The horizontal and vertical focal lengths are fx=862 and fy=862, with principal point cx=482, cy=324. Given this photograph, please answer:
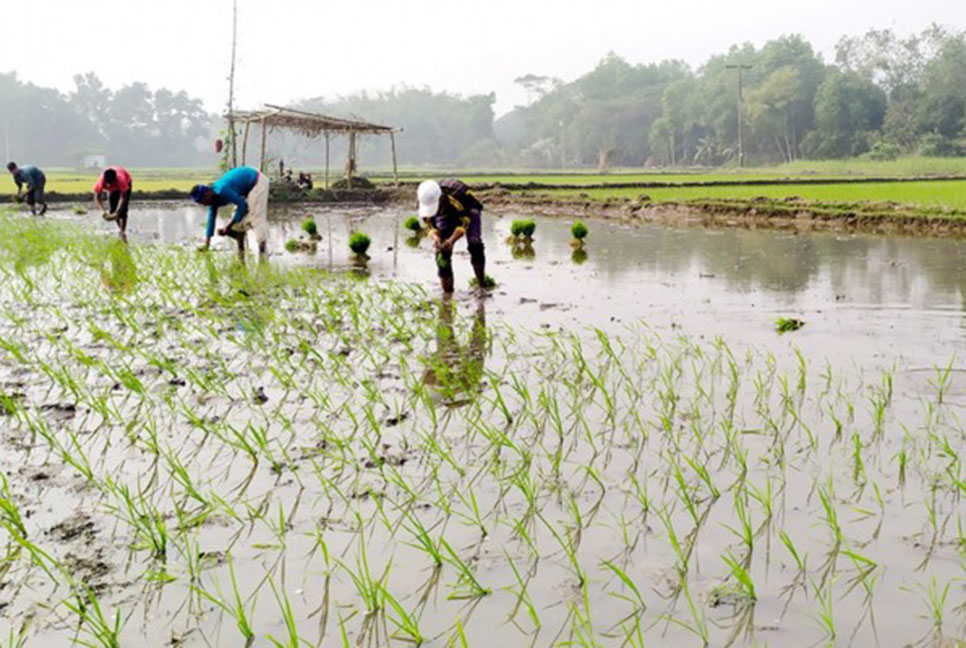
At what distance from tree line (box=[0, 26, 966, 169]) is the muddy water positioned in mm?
25692

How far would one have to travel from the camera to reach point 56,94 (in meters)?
83.4

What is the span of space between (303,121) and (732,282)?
15.6 metres

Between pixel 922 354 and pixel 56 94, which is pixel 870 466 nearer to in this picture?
pixel 922 354

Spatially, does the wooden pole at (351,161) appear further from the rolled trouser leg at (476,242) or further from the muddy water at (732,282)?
the rolled trouser leg at (476,242)

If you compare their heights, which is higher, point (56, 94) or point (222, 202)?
point (56, 94)

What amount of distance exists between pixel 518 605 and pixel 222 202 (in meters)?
7.33

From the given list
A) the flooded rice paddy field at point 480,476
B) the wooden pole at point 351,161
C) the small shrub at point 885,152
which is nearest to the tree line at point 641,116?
the small shrub at point 885,152

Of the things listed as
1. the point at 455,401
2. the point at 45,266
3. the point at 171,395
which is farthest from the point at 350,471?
the point at 45,266

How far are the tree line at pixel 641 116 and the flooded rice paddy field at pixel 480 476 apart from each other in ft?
103

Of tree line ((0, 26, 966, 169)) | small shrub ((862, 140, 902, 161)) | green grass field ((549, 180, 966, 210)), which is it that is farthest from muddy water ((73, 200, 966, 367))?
small shrub ((862, 140, 902, 161))

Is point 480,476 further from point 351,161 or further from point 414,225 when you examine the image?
point 351,161

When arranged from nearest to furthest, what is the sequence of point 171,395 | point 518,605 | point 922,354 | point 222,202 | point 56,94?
point 518,605, point 171,395, point 922,354, point 222,202, point 56,94

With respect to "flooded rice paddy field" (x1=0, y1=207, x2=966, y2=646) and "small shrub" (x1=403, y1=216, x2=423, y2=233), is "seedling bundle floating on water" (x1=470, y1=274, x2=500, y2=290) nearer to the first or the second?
"flooded rice paddy field" (x1=0, y1=207, x2=966, y2=646)

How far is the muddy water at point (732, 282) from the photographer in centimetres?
585
